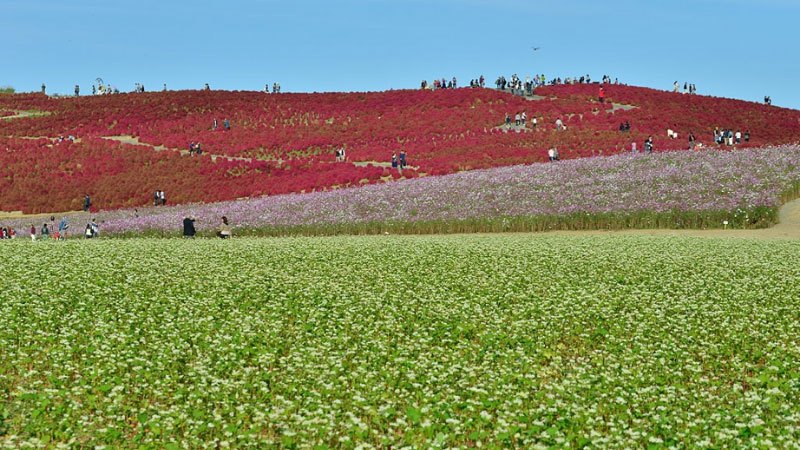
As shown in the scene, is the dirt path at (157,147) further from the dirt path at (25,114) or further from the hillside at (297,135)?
the dirt path at (25,114)

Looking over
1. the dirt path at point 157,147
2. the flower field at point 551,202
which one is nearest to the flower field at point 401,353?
the flower field at point 551,202

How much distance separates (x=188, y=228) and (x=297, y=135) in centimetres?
3485

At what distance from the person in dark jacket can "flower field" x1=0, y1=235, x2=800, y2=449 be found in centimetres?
1402

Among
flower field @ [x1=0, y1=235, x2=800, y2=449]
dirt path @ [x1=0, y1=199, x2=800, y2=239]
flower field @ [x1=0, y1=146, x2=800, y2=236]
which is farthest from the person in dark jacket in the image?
dirt path @ [x1=0, y1=199, x2=800, y2=239]

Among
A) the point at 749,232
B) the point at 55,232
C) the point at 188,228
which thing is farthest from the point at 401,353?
the point at 55,232

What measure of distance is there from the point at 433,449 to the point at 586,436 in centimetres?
196

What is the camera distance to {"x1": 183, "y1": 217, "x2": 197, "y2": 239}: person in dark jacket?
4341cm

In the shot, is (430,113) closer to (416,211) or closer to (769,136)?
(769,136)

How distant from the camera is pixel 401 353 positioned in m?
16.6

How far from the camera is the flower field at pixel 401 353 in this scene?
12.5 m

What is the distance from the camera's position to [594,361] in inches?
645

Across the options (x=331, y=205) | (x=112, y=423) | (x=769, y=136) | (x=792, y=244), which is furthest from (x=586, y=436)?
(x=769, y=136)

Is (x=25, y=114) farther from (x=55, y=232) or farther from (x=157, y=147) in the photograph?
(x=55, y=232)

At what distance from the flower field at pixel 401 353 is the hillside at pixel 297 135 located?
35.3m
